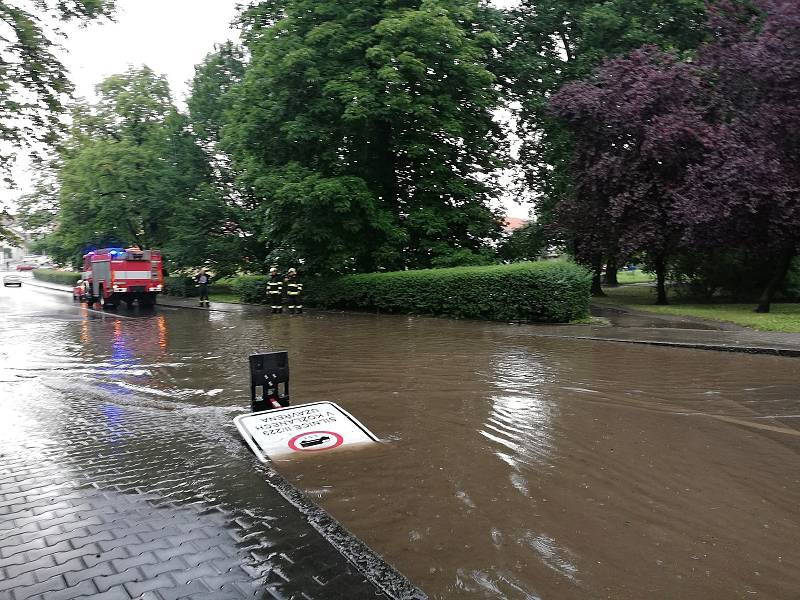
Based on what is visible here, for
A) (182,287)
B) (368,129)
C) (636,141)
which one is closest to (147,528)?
(636,141)

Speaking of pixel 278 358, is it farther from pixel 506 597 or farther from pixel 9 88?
pixel 9 88

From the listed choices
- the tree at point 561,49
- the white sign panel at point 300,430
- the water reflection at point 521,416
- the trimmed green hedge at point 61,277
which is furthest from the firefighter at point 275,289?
the trimmed green hedge at point 61,277

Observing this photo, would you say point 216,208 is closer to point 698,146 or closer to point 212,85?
point 212,85

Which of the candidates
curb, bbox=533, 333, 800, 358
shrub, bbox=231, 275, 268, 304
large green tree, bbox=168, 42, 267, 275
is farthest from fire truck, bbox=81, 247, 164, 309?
curb, bbox=533, 333, 800, 358

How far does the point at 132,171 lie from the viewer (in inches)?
1379

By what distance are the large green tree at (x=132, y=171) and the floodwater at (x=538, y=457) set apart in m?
23.6

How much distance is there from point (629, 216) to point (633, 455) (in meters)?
15.7

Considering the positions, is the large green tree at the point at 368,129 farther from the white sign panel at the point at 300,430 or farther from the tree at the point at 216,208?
the white sign panel at the point at 300,430

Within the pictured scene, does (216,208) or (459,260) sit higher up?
(216,208)

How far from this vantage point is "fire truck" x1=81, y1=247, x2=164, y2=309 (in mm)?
26734

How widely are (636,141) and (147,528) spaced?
63.2 feet

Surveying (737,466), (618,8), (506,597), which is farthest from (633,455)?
(618,8)

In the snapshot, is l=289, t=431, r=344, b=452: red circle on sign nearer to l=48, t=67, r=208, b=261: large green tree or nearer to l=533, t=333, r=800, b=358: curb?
l=533, t=333, r=800, b=358: curb

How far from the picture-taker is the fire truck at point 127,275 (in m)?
26.7
